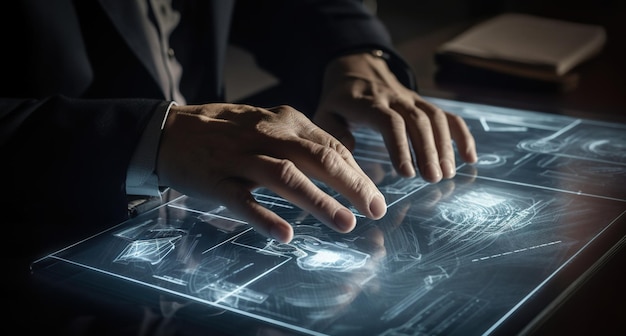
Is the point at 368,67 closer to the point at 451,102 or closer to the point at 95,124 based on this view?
the point at 451,102

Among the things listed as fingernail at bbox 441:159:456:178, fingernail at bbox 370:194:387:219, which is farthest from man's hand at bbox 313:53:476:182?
fingernail at bbox 370:194:387:219

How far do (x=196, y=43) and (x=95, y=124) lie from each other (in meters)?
0.69

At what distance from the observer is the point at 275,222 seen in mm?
1008

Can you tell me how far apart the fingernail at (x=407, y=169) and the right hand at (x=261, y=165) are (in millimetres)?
175

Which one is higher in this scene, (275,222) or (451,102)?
(275,222)

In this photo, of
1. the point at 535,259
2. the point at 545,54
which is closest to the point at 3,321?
the point at 535,259

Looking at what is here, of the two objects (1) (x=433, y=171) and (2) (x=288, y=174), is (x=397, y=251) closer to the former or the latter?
(2) (x=288, y=174)

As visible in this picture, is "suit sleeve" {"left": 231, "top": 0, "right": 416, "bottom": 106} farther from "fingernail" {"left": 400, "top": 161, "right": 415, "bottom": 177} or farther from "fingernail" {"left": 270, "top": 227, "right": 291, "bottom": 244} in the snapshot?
"fingernail" {"left": 270, "top": 227, "right": 291, "bottom": 244}

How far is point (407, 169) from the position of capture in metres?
1.28

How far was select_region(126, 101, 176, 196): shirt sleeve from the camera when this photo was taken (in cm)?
116

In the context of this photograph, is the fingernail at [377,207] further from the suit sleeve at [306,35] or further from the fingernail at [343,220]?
the suit sleeve at [306,35]


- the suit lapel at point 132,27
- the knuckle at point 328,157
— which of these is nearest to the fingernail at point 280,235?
the knuckle at point 328,157

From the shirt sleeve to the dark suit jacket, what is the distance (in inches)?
0.4

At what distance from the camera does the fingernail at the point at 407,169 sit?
127cm
